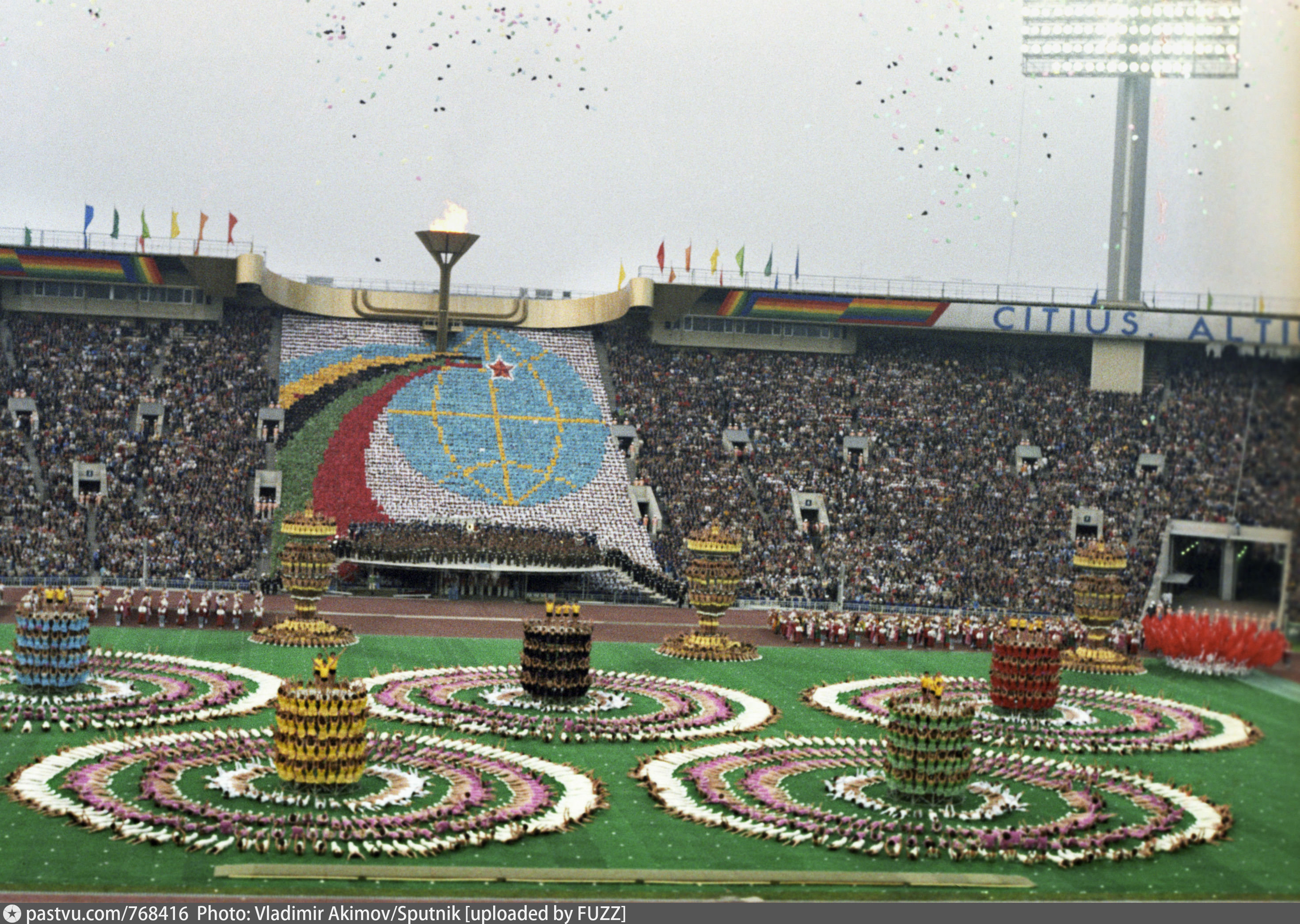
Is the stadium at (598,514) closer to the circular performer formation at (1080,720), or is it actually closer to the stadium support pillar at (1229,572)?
the circular performer formation at (1080,720)

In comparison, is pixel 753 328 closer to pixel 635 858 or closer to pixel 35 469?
pixel 35 469

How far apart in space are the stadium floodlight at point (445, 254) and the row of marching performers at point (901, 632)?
1121 inches

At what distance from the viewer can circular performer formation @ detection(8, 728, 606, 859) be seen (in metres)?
19.2

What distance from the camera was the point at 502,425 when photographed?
6750cm

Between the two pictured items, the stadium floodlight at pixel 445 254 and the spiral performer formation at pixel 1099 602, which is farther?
the stadium floodlight at pixel 445 254

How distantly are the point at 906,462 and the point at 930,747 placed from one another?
44.4 meters

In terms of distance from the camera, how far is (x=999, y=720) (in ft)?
101

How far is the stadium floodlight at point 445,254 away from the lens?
220 feet

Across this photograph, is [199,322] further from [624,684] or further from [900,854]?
[900,854]

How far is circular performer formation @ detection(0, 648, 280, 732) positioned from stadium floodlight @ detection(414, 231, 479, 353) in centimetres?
3587

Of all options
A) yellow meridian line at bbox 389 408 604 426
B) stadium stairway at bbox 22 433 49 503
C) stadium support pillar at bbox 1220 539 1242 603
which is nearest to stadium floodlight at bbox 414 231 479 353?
yellow meridian line at bbox 389 408 604 426

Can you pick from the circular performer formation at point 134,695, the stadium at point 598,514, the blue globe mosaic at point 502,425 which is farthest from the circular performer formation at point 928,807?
the blue globe mosaic at point 502,425

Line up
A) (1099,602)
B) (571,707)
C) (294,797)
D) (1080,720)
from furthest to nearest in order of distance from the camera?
(1099,602)
(1080,720)
(571,707)
(294,797)

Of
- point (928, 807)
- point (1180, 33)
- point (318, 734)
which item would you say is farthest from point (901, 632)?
point (1180, 33)
